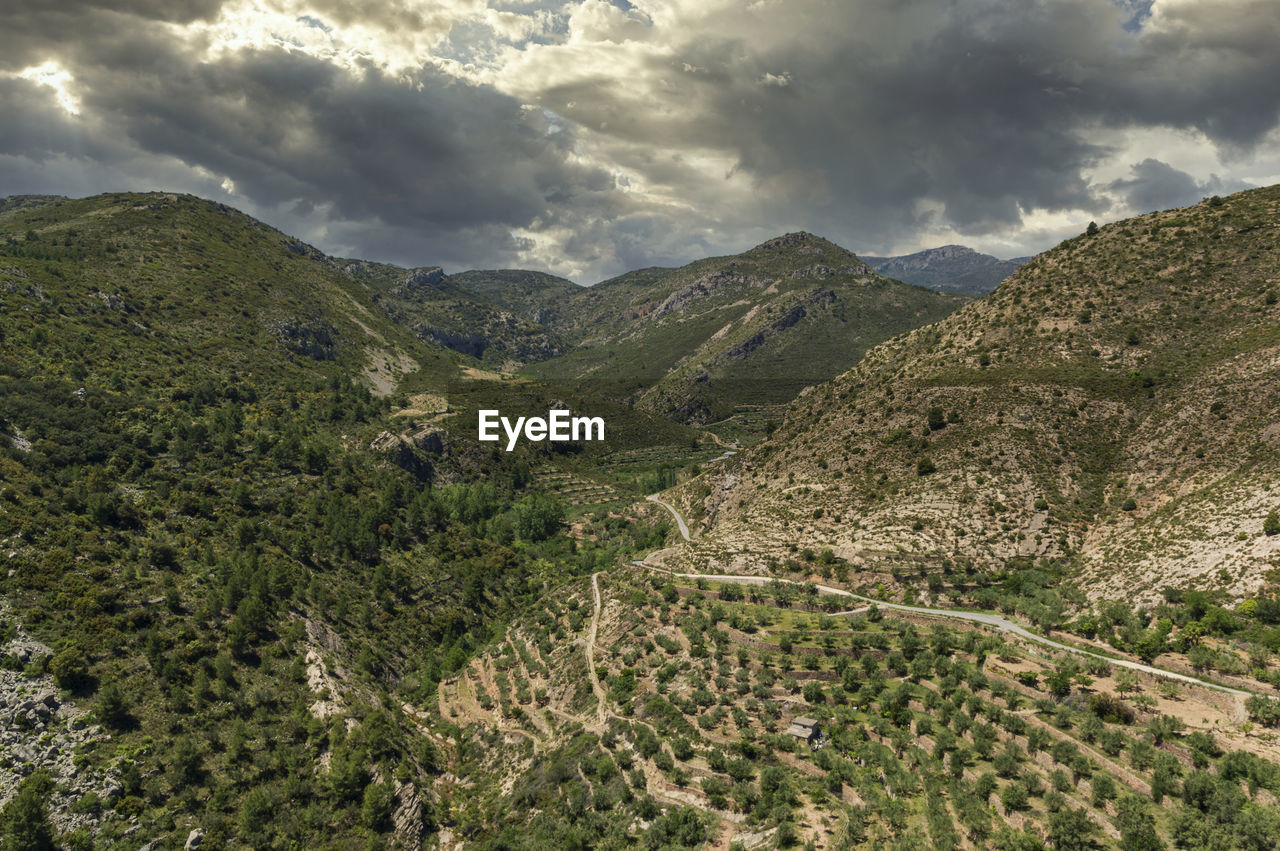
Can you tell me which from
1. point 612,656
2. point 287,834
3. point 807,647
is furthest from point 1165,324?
point 287,834

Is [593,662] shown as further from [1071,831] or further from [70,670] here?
[70,670]

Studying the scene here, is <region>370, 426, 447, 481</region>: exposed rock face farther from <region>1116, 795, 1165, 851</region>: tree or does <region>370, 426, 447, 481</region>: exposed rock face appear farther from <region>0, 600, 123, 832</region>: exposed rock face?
<region>1116, 795, 1165, 851</region>: tree

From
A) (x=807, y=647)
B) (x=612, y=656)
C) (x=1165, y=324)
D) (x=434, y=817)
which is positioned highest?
(x=1165, y=324)

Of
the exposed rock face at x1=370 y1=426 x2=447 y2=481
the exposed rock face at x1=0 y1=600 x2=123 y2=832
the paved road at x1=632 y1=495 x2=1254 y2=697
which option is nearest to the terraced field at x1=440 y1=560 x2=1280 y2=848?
the paved road at x1=632 y1=495 x2=1254 y2=697

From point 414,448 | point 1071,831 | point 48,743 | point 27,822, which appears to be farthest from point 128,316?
point 1071,831

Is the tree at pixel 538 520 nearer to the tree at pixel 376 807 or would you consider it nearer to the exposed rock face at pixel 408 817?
the exposed rock face at pixel 408 817

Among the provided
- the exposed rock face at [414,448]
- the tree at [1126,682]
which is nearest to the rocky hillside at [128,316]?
the exposed rock face at [414,448]

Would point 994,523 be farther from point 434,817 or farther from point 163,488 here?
point 163,488
